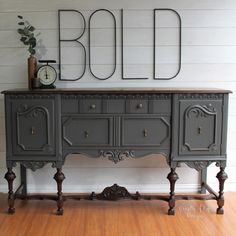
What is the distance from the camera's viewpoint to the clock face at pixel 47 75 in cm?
293

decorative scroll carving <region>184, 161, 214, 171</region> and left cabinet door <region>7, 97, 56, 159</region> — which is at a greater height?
left cabinet door <region>7, 97, 56, 159</region>

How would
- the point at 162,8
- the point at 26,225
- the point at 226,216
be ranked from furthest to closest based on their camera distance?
1. the point at 162,8
2. the point at 226,216
3. the point at 26,225

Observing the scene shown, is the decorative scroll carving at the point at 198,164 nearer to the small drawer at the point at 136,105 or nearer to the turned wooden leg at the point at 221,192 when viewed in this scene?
the turned wooden leg at the point at 221,192

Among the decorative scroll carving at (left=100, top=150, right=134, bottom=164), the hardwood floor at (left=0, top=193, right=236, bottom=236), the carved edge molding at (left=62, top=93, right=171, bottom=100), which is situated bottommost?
the hardwood floor at (left=0, top=193, right=236, bottom=236)

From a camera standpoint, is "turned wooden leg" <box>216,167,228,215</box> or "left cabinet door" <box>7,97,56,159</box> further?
"turned wooden leg" <box>216,167,228,215</box>

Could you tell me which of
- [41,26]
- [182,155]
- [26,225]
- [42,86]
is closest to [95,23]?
[41,26]

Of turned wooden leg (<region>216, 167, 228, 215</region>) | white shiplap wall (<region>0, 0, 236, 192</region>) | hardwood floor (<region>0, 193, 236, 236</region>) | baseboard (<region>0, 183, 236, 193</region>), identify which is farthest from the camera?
baseboard (<region>0, 183, 236, 193</region>)

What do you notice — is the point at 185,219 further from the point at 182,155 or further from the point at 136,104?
the point at 136,104

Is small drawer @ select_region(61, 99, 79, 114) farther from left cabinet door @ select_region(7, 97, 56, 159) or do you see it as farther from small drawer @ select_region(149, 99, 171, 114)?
small drawer @ select_region(149, 99, 171, 114)

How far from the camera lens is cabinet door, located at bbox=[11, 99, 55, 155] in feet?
8.92

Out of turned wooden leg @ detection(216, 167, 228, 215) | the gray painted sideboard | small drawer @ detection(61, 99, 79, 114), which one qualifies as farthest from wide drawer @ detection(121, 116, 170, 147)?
turned wooden leg @ detection(216, 167, 228, 215)

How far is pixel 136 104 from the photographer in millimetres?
2734

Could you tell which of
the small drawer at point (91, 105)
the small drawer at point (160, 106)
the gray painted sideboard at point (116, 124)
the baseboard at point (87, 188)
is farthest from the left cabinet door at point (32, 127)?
the small drawer at point (160, 106)

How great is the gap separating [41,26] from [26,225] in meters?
1.69
